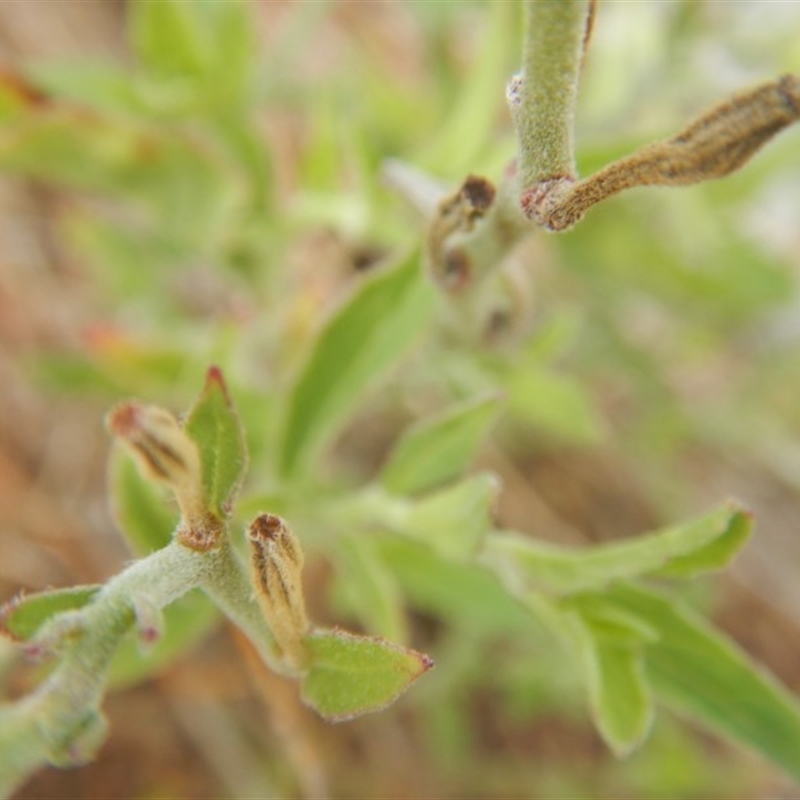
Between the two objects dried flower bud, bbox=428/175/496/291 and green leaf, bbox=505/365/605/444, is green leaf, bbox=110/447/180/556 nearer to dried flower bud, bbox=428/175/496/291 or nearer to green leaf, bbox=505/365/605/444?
dried flower bud, bbox=428/175/496/291

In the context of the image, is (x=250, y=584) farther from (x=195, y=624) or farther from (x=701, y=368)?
(x=701, y=368)

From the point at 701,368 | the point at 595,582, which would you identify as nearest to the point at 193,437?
the point at 595,582

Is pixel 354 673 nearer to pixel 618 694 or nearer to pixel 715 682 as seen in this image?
pixel 618 694

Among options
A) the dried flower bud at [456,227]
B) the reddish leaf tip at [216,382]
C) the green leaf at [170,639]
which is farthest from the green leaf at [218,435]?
the green leaf at [170,639]

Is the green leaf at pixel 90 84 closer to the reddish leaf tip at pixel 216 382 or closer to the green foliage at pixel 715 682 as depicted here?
the reddish leaf tip at pixel 216 382

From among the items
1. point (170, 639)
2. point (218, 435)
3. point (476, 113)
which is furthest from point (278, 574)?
point (476, 113)
